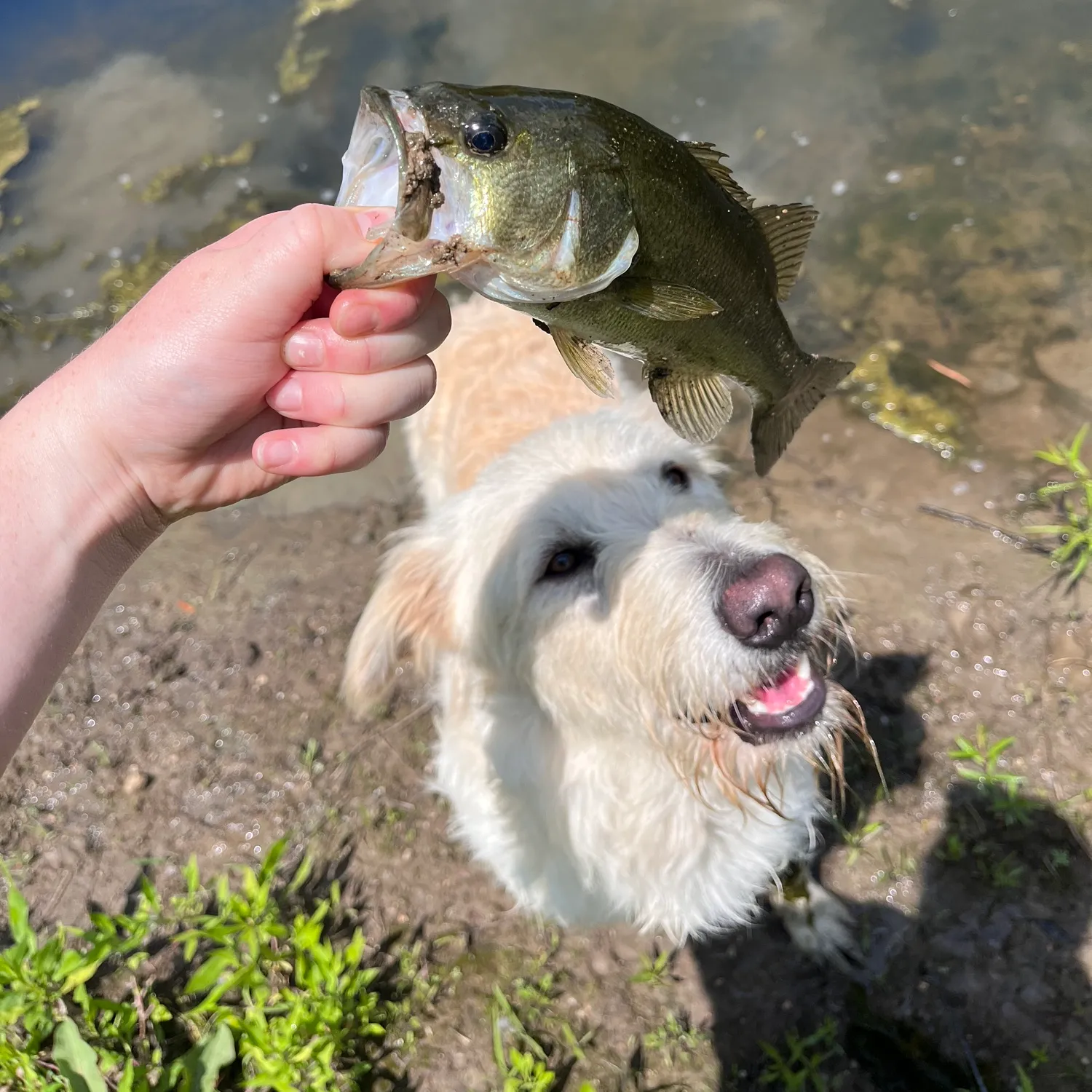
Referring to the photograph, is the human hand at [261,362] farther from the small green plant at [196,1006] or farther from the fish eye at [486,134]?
the small green plant at [196,1006]

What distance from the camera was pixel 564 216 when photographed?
1.20 meters

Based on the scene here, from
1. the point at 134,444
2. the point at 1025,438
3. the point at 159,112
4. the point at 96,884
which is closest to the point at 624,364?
the point at 1025,438

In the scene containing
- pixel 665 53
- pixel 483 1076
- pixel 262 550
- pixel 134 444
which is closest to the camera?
pixel 134 444

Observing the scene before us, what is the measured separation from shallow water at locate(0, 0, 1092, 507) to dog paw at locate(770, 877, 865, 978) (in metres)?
2.46

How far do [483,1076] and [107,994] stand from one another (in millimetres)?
1548

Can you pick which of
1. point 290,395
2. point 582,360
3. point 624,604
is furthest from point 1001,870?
point 290,395

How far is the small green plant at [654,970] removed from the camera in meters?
3.29

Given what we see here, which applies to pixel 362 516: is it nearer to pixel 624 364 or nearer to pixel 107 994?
pixel 624 364

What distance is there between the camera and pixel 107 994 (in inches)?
126

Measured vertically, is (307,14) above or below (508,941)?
above

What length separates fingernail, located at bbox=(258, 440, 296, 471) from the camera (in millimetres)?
1880

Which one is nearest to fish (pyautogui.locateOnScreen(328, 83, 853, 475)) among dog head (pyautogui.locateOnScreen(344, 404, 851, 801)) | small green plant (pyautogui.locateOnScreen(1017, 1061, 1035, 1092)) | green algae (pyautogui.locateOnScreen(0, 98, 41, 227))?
dog head (pyautogui.locateOnScreen(344, 404, 851, 801))

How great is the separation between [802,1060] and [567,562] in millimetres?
2148

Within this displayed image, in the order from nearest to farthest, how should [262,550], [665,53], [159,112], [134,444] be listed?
[134,444]
[262,550]
[665,53]
[159,112]
